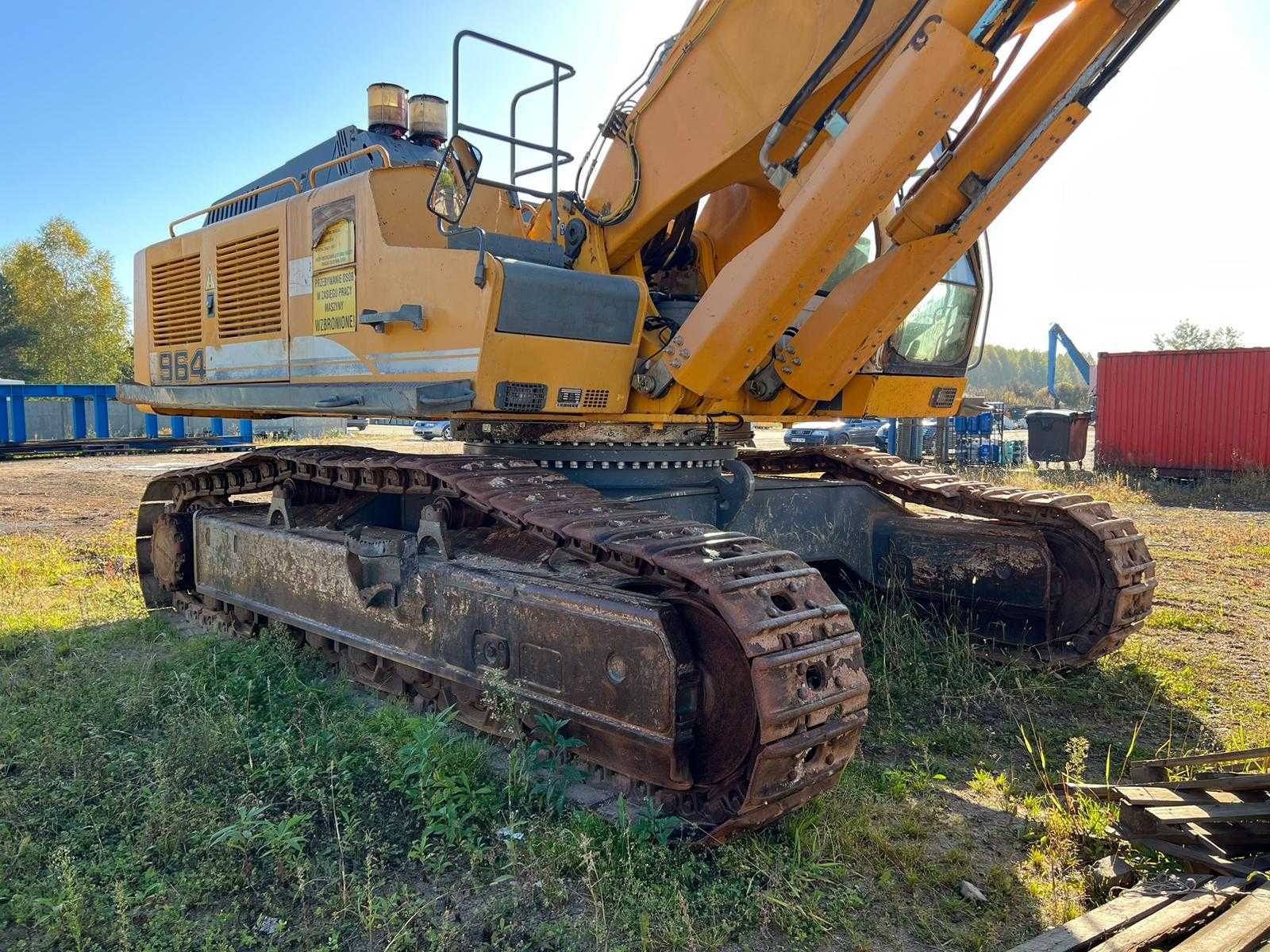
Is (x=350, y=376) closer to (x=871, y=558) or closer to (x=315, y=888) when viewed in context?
(x=315, y=888)

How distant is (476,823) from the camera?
3557mm

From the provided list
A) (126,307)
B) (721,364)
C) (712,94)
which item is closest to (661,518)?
(721,364)

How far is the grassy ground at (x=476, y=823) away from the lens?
2977mm

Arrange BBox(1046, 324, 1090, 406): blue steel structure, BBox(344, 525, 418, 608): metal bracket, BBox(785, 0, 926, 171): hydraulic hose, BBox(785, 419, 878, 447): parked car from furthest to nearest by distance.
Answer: BBox(1046, 324, 1090, 406): blue steel structure < BBox(785, 419, 878, 447): parked car < BBox(344, 525, 418, 608): metal bracket < BBox(785, 0, 926, 171): hydraulic hose

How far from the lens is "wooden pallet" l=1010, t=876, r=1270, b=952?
258cm

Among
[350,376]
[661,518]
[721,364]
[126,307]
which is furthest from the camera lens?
[126,307]

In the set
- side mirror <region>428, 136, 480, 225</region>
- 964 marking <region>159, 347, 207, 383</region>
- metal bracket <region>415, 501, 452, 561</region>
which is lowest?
metal bracket <region>415, 501, 452, 561</region>

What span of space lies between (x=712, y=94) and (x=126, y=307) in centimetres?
5870

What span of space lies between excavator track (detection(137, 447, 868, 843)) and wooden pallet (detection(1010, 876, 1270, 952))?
2.84 feet

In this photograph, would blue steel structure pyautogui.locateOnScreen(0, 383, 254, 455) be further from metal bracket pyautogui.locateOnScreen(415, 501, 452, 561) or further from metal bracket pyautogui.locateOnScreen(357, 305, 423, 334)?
metal bracket pyautogui.locateOnScreen(415, 501, 452, 561)

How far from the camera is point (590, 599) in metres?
3.65

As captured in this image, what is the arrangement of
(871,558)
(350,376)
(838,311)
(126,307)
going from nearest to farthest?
(838,311) → (350,376) → (871,558) → (126,307)

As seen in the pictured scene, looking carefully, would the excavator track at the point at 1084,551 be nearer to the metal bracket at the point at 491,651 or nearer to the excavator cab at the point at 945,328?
the excavator cab at the point at 945,328

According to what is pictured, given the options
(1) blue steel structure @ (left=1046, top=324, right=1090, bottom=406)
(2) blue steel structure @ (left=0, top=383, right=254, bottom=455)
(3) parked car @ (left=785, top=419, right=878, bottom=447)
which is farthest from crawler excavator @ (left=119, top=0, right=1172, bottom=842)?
(1) blue steel structure @ (left=1046, top=324, right=1090, bottom=406)
